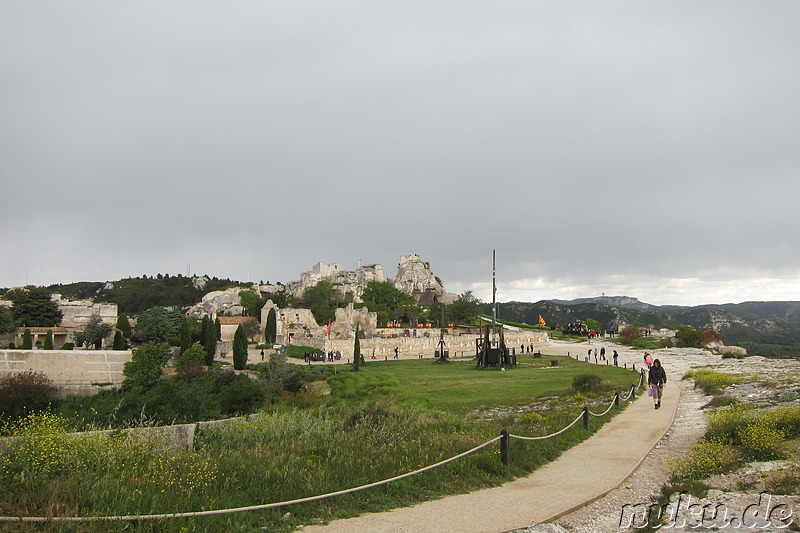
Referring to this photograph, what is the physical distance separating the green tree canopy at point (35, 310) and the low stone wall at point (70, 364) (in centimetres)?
2502

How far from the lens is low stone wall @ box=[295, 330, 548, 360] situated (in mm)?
56381

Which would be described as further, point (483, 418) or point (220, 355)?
point (220, 355)

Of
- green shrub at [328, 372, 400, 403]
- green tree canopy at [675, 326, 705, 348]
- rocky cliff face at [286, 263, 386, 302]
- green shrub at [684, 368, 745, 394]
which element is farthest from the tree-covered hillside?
green shrub at [684, 368, 745, 394]

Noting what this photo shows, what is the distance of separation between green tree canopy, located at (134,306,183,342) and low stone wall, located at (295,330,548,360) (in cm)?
1510

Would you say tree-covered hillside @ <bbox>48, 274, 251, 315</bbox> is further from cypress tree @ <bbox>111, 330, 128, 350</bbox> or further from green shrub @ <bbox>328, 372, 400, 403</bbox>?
green shrub @ <bbox>328, 372, 400, 403</bbox>

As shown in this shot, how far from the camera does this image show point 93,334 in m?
56.4

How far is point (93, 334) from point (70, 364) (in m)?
16.6

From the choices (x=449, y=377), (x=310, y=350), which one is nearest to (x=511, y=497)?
(x=449, y=377)

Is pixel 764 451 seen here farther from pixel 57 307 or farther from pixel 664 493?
pixel 57 307

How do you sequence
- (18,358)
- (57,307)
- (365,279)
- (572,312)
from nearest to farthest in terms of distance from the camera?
(18,358)
(57,307)
(365,279)
(572,312)

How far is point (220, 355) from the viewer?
2156 inches

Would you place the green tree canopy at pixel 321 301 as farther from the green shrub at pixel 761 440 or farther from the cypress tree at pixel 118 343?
the green shrub at pixel 761 440

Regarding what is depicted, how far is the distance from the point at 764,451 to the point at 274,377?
26.3m

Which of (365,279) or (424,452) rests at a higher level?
(365,279)
